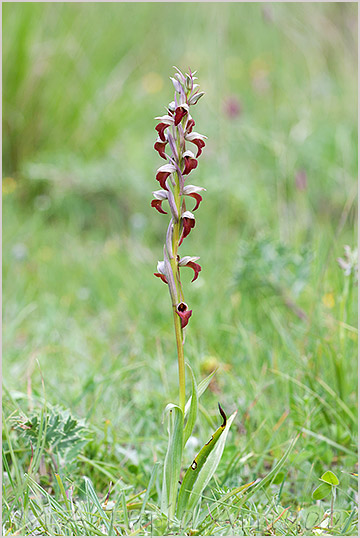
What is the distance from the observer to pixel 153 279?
9.15ft

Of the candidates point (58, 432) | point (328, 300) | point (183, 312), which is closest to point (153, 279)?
point (328, 300)

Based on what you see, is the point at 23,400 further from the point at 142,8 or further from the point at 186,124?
the point at 142,8

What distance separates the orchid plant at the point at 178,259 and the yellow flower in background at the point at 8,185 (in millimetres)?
2752

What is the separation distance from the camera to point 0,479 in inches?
53.7

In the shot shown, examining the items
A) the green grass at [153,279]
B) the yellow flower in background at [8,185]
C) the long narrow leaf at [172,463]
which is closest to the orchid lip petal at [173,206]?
the long narrow leaf at [172,463]

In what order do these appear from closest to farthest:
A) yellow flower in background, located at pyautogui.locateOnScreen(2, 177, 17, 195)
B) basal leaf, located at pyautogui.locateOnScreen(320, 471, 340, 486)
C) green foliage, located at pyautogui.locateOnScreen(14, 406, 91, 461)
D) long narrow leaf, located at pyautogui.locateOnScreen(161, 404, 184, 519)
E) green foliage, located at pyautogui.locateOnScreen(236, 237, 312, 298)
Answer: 1. long narrow leaf, located at pyautogui.locateOnScreen(161, 404, 184, 519)
2. basal leaf, located at pyautogui.locateOnScreen(320, 471, 340, 486)
3. green foliage, located at pyautogui.locateOnScreen(14, 406, 91, 461)
4. green foliage, located at pyautogui.locateOnScreen(236, 237, 312, 298)
5. yellow flower in background, located at pyautogui.locateOnScreen(2, 177, 17, 195)

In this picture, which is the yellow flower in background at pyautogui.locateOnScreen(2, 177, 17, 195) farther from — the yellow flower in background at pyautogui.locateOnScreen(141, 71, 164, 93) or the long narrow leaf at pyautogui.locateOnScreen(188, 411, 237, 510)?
the long narrow leaf at pyautogui.locateOnScreen(188, 411, 237, 510)

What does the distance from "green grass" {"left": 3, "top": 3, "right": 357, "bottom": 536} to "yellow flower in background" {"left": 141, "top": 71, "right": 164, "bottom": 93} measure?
0.03 meters

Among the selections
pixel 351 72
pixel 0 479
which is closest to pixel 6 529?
pixel 0 479

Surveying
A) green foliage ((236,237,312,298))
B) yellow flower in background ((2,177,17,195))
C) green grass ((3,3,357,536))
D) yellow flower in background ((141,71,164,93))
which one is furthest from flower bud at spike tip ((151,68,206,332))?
yellow flower in background ((141,71,164,93))

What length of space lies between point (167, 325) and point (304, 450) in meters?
0.93

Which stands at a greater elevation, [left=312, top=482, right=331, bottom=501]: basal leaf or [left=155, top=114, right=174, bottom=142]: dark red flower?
[left=155, top=114, right=174, bottom=142]: dark red flower

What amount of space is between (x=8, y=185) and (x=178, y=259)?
287cm

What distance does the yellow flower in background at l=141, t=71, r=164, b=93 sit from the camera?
545cm
